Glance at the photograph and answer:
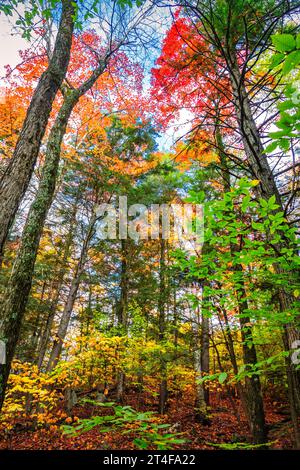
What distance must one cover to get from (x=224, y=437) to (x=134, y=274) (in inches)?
295

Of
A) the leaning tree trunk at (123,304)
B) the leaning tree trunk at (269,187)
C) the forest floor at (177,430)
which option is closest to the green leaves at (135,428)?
the leaning tree trunk at (269,187)

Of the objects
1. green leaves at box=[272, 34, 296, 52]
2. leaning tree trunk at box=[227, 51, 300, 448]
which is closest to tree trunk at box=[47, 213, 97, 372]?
leaning tree trunk at box=[227, 51, 300, 448]

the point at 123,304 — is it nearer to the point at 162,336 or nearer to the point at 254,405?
the point at 162,336

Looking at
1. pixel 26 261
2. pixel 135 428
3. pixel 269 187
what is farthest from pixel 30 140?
pixel 135 428

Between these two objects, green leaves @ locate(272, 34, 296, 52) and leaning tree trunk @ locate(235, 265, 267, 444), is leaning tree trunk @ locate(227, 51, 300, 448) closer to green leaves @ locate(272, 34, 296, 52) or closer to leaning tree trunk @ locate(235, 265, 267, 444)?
green leaves @ locate(272, 34, 296, 52)

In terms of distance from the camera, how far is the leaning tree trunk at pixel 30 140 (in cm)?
321

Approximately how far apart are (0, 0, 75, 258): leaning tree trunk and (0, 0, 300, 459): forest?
23 millimetres

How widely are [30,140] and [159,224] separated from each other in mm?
9873

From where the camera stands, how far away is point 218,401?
13734 mm

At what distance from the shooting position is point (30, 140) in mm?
3662

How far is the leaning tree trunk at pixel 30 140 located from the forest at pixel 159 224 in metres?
0.02
